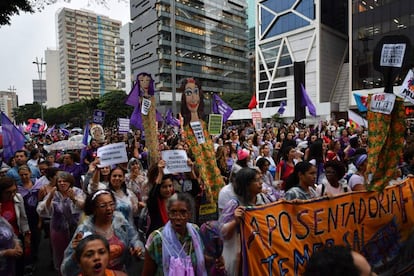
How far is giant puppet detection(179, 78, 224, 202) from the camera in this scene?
5.04m

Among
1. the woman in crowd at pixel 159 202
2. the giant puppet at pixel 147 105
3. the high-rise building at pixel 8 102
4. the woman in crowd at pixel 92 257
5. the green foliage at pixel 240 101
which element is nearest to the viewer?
the woman in crowd at pixel 92 257

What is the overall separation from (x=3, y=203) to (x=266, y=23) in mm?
51822

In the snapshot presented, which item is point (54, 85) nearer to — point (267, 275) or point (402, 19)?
point (402, 19)

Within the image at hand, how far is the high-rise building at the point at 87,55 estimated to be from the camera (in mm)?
120250

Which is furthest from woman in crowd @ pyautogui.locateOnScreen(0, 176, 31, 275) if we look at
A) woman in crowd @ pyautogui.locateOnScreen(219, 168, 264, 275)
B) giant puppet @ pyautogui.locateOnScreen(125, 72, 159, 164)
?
woman in crowd @ pyautogui.locateOnScreen(219, 168, 264, 275)

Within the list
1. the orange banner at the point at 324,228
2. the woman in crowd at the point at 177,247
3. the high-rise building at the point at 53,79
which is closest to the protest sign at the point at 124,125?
the orange banner at the point at 324,228

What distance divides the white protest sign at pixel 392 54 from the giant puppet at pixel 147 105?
142 inches

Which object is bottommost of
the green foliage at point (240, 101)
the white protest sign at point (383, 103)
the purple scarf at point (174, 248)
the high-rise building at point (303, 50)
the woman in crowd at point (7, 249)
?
the woman in crowd at point (7, 249)

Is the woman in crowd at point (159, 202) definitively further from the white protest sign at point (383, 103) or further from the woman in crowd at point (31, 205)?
the white protest sign at point (383, 103)

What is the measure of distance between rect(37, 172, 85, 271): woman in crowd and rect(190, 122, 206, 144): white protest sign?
1906 millimetres

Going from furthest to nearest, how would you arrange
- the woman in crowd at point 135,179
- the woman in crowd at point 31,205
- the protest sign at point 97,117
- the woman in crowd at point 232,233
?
the protest sign at point 97,117, the woman in crowd at point 135,179, the woman in crowd at point 31,205, the woman in crowd at point 232,233

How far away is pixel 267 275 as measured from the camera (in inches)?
108

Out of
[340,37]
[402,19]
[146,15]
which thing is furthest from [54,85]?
[402,19]

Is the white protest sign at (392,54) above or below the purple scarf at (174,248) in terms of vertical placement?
above
